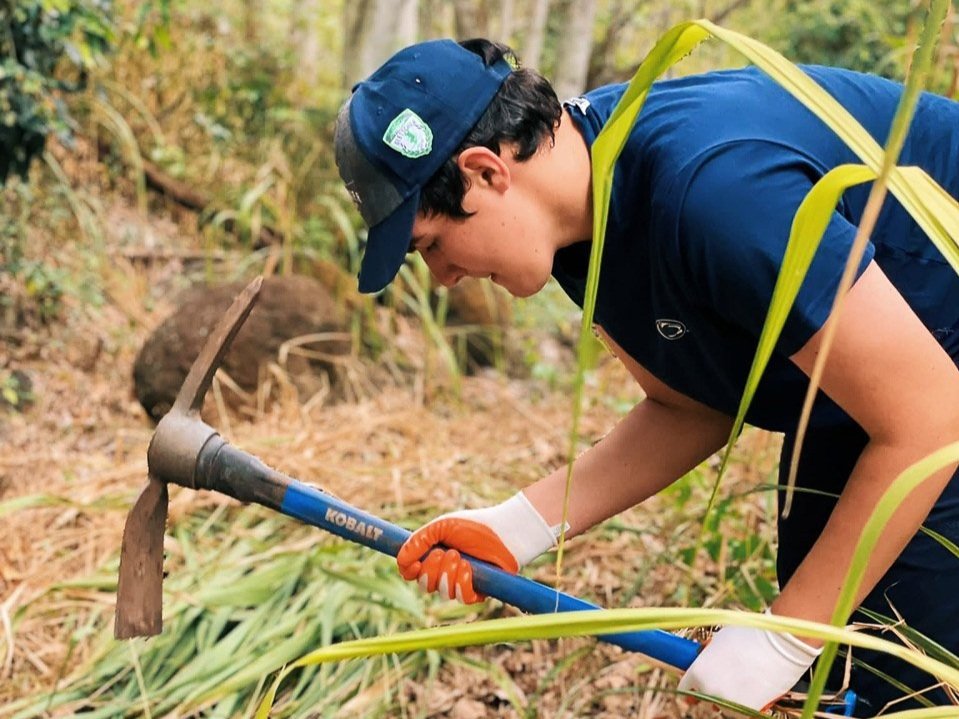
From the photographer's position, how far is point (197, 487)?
1.80m

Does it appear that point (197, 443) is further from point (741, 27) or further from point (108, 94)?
point (741, 27)

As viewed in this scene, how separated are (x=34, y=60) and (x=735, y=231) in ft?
12.1

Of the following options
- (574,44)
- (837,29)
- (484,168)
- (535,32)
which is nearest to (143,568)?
(484,168)

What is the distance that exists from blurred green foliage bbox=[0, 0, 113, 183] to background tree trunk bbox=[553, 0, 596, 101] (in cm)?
316

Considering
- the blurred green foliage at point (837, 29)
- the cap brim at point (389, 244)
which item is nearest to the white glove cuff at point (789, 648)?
the cap brim at point (389, 244)

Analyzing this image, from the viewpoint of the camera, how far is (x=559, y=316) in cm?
523

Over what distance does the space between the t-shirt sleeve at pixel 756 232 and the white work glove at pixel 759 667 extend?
0.45m

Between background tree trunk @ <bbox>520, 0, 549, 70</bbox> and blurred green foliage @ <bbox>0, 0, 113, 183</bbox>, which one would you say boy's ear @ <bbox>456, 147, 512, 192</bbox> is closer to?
blurred green foliage @ <bbox>0, 0, 113, 183</bbox>

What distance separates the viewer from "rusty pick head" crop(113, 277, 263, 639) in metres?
1.69

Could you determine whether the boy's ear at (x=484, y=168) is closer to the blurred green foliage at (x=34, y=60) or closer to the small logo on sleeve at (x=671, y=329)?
the small logo on sleeve at (x=671, y=329)

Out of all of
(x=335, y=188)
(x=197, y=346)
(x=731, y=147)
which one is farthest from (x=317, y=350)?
(x=731, y=147)

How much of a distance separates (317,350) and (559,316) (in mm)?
1535

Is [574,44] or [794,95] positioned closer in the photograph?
[794,95]

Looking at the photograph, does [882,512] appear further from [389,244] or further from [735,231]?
[389,244]
